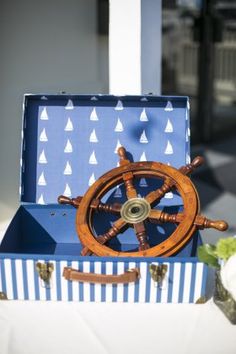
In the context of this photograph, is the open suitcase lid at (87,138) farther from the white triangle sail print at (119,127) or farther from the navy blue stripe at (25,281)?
the navy blue stripe at (25,281)

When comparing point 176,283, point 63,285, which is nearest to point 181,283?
point 176,283

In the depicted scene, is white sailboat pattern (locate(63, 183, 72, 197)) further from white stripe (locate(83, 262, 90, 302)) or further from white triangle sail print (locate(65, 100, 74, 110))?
white stripe (locate(83, 262, 90, 302))

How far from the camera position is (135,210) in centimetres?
129

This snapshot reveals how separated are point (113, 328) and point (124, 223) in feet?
0.89

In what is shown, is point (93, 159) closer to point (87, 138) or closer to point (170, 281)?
point (87, 138)

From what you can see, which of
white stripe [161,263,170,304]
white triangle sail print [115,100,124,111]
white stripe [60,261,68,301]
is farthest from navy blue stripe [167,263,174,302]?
white triangle sail print [115,100,124,111]

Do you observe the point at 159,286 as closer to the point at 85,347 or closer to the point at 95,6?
the point at 85,347

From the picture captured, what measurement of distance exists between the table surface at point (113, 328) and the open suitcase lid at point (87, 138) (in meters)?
0.41

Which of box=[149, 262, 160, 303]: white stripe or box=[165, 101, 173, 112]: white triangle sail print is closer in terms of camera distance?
box=[149, 262, 160, 303]: white stripe

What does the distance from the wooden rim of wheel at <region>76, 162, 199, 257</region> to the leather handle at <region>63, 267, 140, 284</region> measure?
55 mm

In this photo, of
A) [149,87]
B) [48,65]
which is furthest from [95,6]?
[149,87]

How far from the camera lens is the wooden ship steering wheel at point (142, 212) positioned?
46.1 inches

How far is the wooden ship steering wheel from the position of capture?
1.17 metres

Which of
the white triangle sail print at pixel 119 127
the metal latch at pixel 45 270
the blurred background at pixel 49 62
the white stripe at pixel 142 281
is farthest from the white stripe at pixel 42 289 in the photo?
the blurred background at pixel 49 62
